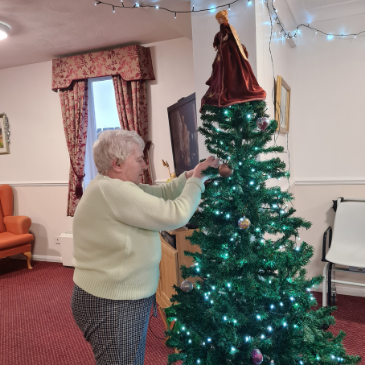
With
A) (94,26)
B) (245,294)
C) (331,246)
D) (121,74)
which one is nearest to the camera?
(245,294)

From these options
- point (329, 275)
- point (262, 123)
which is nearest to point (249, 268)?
point (262, 123)

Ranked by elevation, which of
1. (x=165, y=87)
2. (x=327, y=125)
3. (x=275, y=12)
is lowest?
(x=327, y=125)

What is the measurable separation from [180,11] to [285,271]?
6.43 feet

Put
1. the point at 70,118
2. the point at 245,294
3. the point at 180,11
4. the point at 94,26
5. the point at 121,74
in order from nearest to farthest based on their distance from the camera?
the point at 245,294 → the point at 180,11 → the point at 94,26 → the point at 121,74 → the point at 70,118

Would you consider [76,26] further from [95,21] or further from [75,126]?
[75,126]

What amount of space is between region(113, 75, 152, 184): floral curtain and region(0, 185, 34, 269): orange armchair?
71.7 inches

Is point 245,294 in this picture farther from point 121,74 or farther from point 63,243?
point 63,243

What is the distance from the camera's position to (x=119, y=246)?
4.20ft

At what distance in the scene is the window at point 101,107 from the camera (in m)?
4.14

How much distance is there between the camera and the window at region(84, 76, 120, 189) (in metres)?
4.14

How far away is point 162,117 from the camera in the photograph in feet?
12.6

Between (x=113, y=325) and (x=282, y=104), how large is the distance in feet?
6.81

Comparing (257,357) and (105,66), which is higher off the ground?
(105,66)

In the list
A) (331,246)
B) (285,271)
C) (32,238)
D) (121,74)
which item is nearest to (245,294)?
(285,271)
